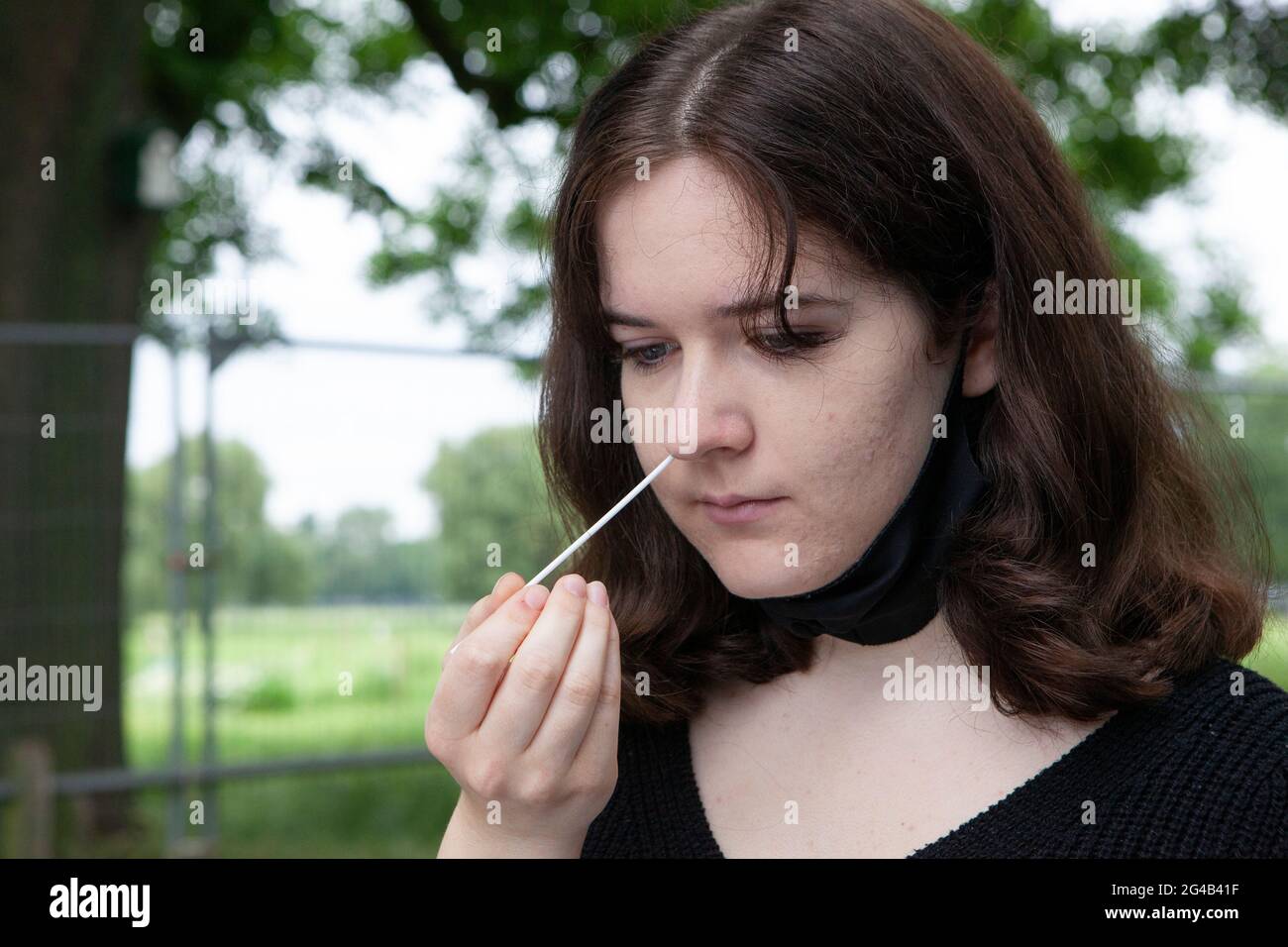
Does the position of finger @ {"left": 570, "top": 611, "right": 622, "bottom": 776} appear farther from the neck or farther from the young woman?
the neck

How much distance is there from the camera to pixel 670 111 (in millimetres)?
1775

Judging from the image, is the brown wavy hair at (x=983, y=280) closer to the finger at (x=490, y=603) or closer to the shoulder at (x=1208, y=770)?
the shoulder at (x=1208, y=770)

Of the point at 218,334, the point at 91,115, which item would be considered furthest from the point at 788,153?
the point at 91,115

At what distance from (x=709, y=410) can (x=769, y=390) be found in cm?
8

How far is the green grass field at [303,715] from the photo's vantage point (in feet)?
18.0

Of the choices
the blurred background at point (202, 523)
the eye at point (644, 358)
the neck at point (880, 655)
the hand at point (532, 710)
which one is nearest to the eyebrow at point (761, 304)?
the eye at point (644, 358)

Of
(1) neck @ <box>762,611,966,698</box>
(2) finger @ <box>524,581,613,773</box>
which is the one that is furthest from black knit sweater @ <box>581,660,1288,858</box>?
(2) finger @ <box>524,581,613,773</box>

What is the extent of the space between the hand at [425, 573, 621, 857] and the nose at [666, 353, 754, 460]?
0.76 feet

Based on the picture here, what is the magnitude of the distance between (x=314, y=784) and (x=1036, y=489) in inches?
189

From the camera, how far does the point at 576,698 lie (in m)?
1.57

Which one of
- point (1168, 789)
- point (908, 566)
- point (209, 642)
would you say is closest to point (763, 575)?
point (908, 566)

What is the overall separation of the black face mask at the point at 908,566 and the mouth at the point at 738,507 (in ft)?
0.45

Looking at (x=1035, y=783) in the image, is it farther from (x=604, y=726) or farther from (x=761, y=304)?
(x=761, y=304)
